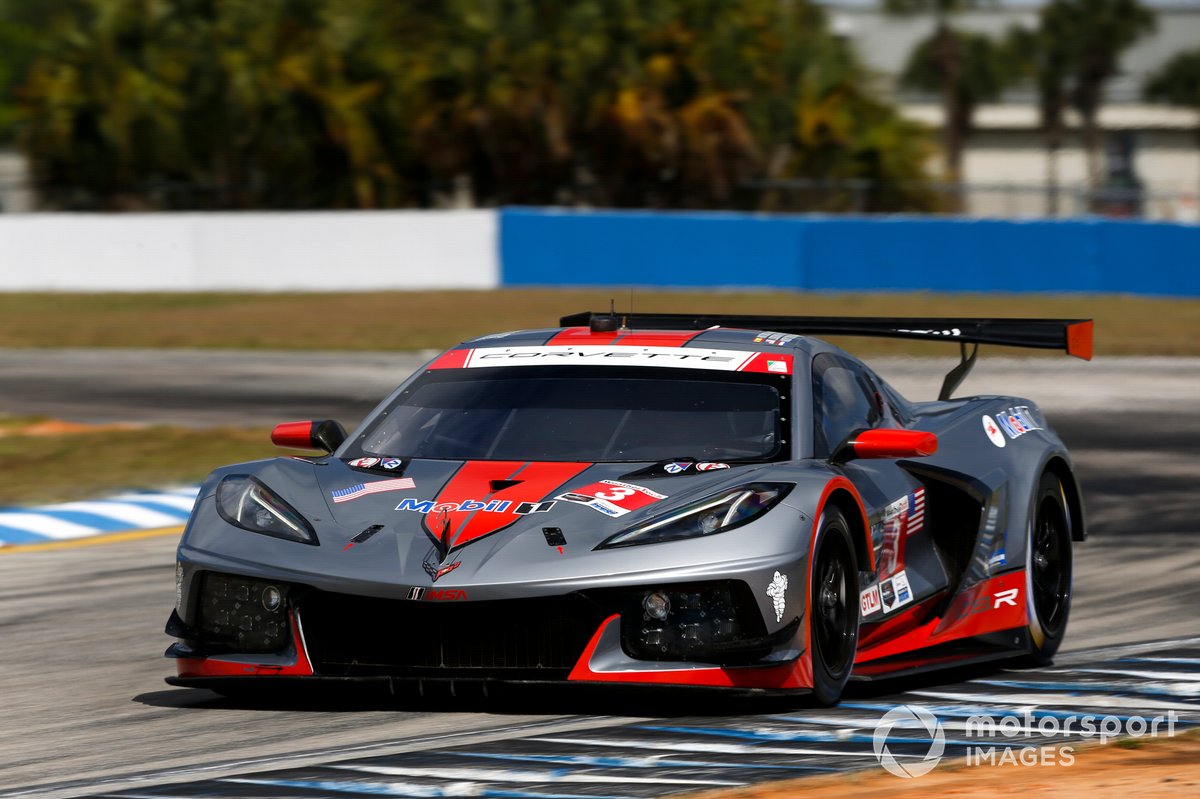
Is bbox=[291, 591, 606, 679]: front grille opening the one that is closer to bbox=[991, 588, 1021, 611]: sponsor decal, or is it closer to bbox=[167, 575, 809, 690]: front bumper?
bbox=[167, 575, 809, 690]: front bumper

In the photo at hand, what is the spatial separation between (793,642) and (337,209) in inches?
1698

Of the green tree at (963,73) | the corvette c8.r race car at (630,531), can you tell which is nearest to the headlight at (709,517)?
the corvette c8.r race car at (630,531)

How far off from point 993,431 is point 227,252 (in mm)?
33644

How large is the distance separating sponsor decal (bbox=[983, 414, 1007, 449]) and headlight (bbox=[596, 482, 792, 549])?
6.11ft

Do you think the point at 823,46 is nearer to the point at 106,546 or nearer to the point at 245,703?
the point at 106,546

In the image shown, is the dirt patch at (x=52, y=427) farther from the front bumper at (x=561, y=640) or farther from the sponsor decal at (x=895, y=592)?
the front bumper at (x=561, y=640)

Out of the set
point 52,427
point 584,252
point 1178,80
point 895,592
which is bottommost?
point 1178,80

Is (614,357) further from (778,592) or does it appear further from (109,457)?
(109,457)

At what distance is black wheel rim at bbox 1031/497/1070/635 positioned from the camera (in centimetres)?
784

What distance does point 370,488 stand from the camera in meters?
6.54

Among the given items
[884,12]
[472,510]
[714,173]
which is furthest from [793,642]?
[884,12]

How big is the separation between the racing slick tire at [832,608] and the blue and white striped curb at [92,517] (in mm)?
5511

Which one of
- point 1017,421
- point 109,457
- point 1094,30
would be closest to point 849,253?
point 109,457

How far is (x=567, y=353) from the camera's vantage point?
740 centimetres
